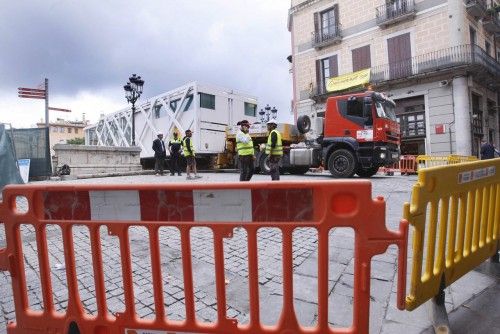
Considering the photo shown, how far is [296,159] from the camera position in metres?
13.3

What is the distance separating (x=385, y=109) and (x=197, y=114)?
26.4 feet

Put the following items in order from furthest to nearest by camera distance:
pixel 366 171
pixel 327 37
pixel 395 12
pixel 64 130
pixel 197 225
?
1. pixel 64 130
2. pixel 327 37
3. pixel 395 12
4. pixel 366 171
5. pixel 197 225

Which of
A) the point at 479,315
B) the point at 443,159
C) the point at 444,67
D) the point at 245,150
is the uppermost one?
the point at 444,67

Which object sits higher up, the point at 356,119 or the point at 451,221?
the point at 356,119

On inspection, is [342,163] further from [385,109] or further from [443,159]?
[443,159]

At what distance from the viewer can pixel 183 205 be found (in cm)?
177

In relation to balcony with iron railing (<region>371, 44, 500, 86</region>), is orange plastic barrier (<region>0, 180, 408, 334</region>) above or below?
below

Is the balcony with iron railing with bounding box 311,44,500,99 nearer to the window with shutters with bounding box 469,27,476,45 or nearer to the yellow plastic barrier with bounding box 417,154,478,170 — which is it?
the window with shutters with bounding box 469,27,476,45


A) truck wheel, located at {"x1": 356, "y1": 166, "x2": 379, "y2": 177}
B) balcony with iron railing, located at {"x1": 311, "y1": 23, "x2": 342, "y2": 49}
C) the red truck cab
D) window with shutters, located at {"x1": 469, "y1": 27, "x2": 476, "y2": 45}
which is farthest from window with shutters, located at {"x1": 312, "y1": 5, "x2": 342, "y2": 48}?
truck wheel, located at {"x1": 356, "y1": 166, "x2": 379, "y2": 177}

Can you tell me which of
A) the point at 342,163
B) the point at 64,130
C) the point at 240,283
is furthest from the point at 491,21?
the point at 64,130

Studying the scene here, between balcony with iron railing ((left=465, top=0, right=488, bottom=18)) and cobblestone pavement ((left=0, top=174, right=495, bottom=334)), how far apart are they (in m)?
19.9

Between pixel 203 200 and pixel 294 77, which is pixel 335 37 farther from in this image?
pixel 203 200

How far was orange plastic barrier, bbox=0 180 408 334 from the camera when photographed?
161 centimetres

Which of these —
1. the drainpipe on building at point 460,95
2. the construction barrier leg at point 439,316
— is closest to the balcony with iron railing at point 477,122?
the drainpipe on building at point 460,95
